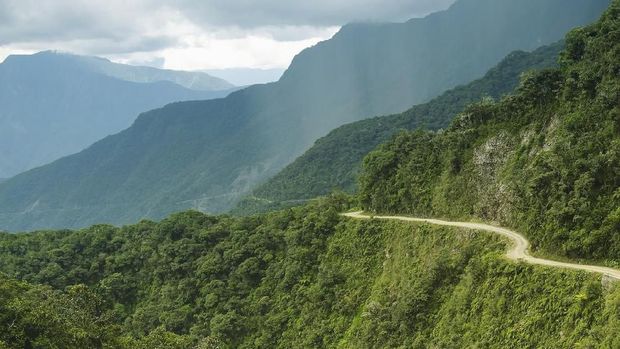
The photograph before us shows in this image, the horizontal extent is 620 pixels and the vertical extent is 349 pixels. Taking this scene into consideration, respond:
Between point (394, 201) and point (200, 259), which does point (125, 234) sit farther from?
point (394, 201)

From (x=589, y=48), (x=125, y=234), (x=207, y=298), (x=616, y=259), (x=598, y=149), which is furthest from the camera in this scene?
(x=125, y=234)

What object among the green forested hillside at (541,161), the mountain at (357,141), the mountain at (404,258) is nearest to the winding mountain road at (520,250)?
the mountain at (404,258)

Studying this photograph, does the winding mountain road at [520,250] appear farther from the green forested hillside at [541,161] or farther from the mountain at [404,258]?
the green forested hillside at [541,161]

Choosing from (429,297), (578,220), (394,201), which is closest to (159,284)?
(394,201)

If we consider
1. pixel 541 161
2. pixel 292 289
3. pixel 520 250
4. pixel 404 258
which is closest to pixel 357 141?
pixel 292 289

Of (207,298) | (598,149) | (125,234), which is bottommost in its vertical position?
(207,298)

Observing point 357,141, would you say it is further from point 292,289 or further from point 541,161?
point 541,161

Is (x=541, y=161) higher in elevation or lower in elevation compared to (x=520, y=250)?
higher
